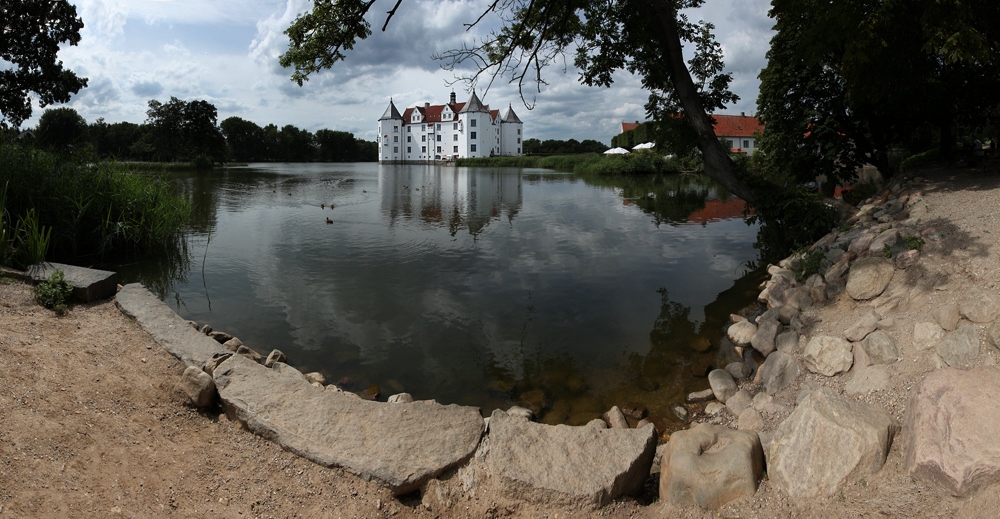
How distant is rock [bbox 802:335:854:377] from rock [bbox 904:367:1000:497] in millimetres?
1394

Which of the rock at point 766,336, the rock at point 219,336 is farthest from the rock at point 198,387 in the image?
the rock at point 766,336

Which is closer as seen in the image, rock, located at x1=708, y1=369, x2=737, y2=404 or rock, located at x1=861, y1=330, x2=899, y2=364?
rock, located at x1=861, y1=330, x2=899, y2=364

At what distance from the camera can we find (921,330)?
16.4ft

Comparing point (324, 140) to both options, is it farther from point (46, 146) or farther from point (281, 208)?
point (46, 146)

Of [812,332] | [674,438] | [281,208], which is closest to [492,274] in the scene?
[812,332]

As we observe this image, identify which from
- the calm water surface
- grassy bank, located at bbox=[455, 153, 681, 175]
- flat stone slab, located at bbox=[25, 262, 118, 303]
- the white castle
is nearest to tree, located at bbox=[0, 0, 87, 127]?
the calm water surface

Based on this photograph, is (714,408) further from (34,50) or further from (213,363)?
(34,50)

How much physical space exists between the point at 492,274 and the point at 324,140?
126 meters

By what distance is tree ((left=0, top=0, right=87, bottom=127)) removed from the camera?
2547cm

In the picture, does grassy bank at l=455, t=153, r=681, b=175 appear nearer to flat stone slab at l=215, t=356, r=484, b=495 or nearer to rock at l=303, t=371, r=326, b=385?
rock at l=303, t=371, r=326, b=385

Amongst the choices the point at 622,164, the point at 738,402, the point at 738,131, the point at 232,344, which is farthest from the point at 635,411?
the point at 738,131

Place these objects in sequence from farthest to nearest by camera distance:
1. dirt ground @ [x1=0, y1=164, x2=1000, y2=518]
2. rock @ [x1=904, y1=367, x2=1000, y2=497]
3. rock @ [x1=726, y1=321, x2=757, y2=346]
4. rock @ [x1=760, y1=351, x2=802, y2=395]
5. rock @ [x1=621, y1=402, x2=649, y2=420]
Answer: rock @ [x1=726, y1=321, x2=757, y2=346]
rock @ [x1=621, y1=402, x2=649, y2=420]
rock @ [x1=760, y1=351, x2=802, y2=395]
dirt ground @ [x1=0, y1=164, x2=1000, y2=518]
rock @ [x1=904, y1=367, x2=1000, y2=497]

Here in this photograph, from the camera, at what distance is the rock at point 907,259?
6.38 meters

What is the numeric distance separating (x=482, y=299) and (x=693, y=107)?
658 centimetres
